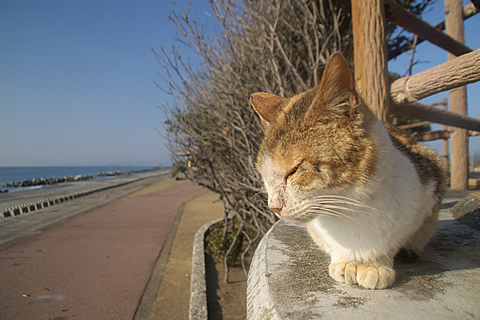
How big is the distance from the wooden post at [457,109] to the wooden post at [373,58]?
3488 millimetres

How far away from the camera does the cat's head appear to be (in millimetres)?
1178

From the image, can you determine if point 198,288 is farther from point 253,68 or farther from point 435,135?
point 435,135

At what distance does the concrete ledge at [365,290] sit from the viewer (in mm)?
1072

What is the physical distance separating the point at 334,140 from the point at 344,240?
487 millimetres

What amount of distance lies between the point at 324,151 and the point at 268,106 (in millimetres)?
557

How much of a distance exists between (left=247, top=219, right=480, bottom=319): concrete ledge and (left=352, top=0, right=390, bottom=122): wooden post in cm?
167

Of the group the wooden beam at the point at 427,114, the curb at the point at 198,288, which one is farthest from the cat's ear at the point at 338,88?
the curb at the point at 198,288

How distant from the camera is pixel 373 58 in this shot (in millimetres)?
3121

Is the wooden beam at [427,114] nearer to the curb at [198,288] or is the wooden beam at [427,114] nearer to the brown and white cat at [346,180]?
the brown and white cat at [346,180]

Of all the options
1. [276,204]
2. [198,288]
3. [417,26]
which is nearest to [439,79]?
[417,26]

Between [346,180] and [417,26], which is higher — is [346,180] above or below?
below

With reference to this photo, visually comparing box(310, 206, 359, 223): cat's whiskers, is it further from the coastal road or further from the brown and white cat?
the coastal road

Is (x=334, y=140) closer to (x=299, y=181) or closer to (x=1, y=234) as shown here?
(x=299, y=181)

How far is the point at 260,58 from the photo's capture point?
4.38 m
